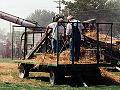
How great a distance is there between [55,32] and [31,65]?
81.3 inches

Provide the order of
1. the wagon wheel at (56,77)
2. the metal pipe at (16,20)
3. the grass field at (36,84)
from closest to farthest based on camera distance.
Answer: the grass field at (36,84) < the wagon wheel at (56,77) < the metal pipe at (16,20)

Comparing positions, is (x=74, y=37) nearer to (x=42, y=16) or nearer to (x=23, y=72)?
(x=23, y=72)

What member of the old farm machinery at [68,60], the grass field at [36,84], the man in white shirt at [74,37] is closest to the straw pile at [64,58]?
the old farm machinery at [68,60]

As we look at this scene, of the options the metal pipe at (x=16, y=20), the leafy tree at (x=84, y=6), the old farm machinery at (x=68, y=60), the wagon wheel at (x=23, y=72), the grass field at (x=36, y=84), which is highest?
the leafy tree at (x=84, y=6)

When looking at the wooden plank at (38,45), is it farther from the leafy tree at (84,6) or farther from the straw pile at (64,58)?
the leafy tree at (84,6)

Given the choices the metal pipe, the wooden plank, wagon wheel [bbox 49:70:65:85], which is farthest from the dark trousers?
the metal pipe

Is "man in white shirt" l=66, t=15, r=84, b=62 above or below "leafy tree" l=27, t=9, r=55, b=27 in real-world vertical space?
below

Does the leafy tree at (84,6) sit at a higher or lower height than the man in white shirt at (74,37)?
higher

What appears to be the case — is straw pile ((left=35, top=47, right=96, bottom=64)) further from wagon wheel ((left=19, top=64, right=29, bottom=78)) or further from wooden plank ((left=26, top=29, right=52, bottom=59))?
wagon wheel ((left=19, top=64, right=29, bottom=78))

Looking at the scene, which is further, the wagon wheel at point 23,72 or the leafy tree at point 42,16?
the leafy tree at point 42,16

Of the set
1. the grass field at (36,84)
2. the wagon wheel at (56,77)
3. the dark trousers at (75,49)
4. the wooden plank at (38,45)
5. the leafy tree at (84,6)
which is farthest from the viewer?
the leafy tree at (84,6)

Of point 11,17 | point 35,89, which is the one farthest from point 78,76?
point 11,17

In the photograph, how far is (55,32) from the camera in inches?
650

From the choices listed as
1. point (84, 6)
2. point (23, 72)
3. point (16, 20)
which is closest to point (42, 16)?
point (84, 6)
